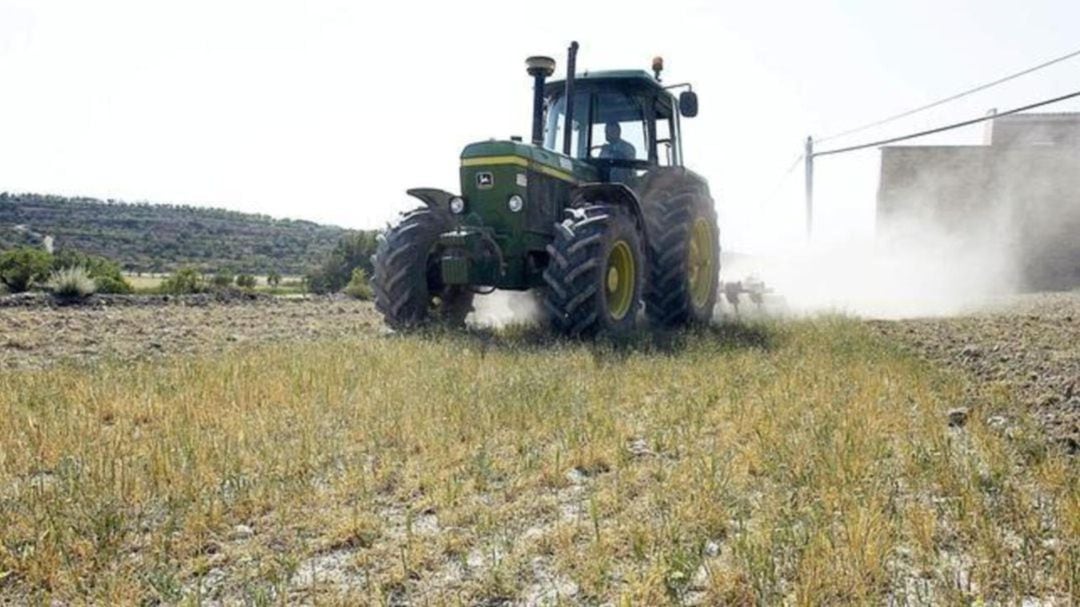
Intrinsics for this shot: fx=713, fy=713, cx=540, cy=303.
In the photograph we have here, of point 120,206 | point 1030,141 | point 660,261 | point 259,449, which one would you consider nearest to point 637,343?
point 660,261

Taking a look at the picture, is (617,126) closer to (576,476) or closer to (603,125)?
(603,125)

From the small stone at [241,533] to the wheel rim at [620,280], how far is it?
5336 mm

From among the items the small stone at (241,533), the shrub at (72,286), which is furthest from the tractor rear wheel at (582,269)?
the shrub at (72,286)

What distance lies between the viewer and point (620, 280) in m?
8.02

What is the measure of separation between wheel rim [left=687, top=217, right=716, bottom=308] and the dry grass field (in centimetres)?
454

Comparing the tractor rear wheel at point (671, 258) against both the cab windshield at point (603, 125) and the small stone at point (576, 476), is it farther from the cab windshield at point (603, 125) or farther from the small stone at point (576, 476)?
the small stone at point (576, 476)

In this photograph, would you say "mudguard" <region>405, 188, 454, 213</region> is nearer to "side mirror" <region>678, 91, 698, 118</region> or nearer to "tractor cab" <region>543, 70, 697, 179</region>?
"tractor cab" <region>543, 70, 697, 179</region>

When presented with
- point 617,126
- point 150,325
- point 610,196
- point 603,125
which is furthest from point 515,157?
point 150,325

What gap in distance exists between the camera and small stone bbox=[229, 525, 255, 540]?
265 centimetres

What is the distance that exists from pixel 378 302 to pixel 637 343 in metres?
3.10

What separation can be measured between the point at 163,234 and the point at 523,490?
85415 mm

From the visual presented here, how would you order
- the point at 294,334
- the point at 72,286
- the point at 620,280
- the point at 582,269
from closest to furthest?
the point at 582,269
the point at 620,280
the point at 294,334
the point at 72,286

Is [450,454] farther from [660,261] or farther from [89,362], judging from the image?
[660,261]

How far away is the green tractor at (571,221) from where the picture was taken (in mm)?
7039
